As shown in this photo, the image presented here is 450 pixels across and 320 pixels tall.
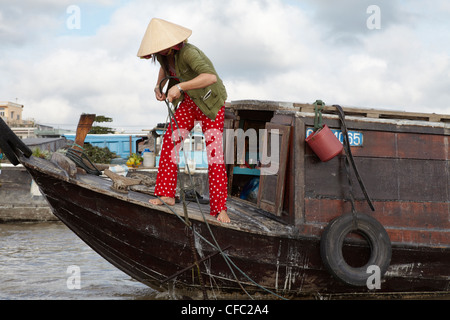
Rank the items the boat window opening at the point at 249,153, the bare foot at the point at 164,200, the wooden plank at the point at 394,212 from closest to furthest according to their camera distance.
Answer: the bare foot at the point at 164,200 < the wooden plank at the point at 394,212 < the boat window opening at the point at 249,153

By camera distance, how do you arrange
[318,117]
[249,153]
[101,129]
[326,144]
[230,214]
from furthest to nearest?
1. [101,129]
2. [249,153]
3. [230,214]
4. [318,117]
5. [326,144]

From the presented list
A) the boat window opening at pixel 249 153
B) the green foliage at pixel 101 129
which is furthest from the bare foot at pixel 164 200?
the green foliage at pixel 101 129

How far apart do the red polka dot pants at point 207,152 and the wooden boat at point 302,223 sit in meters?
0.18

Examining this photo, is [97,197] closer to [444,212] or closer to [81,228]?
[81,228]

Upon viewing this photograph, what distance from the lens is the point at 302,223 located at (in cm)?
369

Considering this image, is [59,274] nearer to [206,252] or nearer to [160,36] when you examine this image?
[206,252]

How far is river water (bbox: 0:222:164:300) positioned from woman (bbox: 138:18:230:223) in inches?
62.3

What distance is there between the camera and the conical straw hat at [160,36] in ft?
11.3

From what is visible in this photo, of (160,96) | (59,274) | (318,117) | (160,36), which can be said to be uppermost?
(160,36)

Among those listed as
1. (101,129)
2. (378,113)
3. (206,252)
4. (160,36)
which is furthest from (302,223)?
(101,129)

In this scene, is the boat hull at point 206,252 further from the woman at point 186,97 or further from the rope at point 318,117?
the rope at point 318,117

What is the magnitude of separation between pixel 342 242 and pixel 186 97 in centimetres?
179

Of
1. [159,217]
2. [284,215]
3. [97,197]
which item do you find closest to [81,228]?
[97,197]

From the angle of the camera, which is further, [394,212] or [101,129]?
[101,129]
